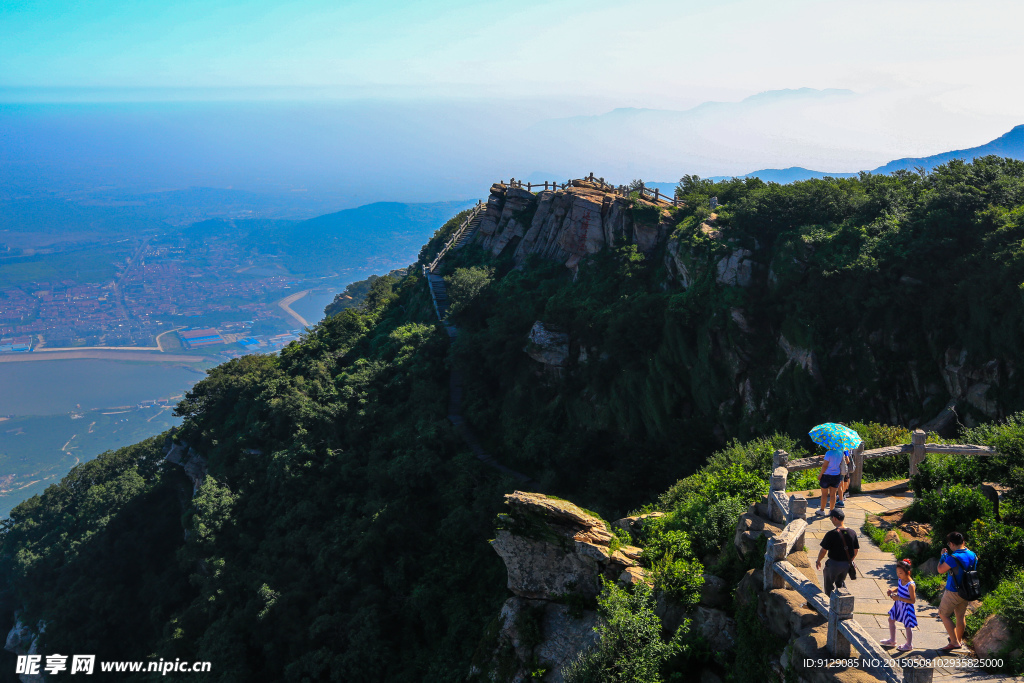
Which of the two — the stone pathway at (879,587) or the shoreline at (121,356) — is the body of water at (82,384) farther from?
the stone pathway at (879,587)

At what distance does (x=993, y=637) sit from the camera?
8.37 m

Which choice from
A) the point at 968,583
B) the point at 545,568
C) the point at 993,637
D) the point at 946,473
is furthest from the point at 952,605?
the point at 545,568

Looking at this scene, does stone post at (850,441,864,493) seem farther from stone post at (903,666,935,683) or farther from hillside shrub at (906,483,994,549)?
stone post at (903,666,935,683)

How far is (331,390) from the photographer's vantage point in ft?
122

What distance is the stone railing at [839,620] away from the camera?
761 cm

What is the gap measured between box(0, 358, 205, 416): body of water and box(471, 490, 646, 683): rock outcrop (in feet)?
583

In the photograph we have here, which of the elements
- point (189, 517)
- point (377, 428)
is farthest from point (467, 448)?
point (189, 517)

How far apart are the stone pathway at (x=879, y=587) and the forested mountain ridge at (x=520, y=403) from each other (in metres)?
9.47

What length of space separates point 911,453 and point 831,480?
271cm

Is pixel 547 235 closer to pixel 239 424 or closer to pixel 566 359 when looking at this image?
pixel 566 359

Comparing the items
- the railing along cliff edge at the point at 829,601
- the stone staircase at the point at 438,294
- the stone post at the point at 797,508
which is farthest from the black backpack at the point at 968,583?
the stone staircase at the point at 438,294

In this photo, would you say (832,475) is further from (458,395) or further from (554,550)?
(458,395)

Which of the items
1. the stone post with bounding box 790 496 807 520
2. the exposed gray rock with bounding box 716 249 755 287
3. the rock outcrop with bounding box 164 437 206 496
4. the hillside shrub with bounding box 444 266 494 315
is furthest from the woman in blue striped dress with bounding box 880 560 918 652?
the rock outcrop with bounding box 164 437 206 496

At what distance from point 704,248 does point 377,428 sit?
64.6ft
